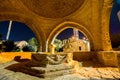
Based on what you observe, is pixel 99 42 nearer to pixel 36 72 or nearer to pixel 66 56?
pixel 66 56

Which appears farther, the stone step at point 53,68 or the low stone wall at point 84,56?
the low stone wall at point 84,56

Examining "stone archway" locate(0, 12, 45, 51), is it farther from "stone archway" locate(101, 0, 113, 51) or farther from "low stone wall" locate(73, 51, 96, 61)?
"stone archway" locate(101, 0, 113, 51)

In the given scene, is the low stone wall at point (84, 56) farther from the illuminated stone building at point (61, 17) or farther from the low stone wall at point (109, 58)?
the low stone wall at point (109, 58)

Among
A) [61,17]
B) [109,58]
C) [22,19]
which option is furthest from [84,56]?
[22,19]

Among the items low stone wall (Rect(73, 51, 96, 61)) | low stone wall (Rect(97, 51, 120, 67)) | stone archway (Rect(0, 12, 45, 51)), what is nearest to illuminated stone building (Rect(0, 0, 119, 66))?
stone archway (Rect(0, 12, 45, 51))

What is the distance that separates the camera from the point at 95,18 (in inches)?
395

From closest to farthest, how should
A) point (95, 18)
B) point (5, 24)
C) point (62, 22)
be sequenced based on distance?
point (95, 18)
point (62, 22)
point (5, 24)

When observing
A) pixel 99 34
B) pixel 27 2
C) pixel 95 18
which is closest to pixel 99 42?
pixel 99 34

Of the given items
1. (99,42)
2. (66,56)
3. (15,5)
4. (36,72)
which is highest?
(15,5)

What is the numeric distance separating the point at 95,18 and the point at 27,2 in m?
5.65

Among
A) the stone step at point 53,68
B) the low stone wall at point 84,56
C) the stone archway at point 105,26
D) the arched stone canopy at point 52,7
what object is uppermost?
the arched stone canopy at point 52,7

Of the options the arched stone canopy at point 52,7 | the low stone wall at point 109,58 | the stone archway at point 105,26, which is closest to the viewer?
the low stone wall at point 109,58

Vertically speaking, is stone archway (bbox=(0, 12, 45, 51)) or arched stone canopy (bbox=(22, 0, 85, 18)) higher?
arched stone canopy (bbox=(22, 0, 85, 18))

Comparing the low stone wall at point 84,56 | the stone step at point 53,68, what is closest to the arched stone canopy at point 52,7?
the low stone wall at point 84,56
